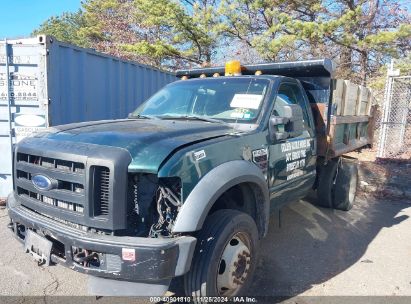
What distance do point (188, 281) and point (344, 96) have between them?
368 cm

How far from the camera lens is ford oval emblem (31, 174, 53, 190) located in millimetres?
2731

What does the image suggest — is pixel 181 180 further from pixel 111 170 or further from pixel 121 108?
pixel 121 108

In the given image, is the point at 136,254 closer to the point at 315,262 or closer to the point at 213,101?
the point at 213,101

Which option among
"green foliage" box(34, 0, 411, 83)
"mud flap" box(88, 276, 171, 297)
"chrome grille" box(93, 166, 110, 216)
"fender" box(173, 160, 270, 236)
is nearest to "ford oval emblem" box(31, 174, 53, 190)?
"chrome grille" box(93, 166, 110, 216)

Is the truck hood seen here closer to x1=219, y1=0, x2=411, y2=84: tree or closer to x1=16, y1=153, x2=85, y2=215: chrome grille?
x1=16, y1=153, x2=85, y2=215: chrome grille

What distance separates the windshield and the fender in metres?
0.62

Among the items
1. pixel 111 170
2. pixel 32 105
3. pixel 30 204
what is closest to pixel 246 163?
pixel 111 170

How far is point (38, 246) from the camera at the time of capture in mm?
2816

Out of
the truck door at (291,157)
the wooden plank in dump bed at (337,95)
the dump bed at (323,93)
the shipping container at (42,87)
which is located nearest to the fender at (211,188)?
the truck door at (291,157)

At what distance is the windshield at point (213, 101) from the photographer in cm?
365

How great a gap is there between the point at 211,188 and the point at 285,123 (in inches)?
53.0

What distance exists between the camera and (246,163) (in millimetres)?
3137

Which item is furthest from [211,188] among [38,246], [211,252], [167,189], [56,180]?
[38,246]

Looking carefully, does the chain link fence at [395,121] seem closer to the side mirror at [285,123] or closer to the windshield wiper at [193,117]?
the side mirror at [285,123]
